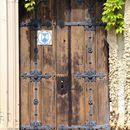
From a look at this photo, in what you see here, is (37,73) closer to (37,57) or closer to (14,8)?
(37,57)

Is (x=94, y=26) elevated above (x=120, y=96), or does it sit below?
above

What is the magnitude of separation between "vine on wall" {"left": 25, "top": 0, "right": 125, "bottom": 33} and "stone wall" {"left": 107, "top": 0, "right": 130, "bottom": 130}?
69mm

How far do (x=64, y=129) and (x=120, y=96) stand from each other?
841mm

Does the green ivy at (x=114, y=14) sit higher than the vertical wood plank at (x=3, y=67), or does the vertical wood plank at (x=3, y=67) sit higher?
the green ivy at (x=114, y=14)

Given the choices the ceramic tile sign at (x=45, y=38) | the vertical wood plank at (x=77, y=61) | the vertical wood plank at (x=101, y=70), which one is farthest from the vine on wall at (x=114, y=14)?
the ceramic tile sign at (x=45, y=38)

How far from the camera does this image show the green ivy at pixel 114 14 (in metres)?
5.93

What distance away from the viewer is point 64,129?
20.4 ft

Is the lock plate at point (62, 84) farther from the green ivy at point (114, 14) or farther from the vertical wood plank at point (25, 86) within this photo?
the green ivy at point (114, 14)

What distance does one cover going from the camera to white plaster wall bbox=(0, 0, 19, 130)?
19.8 ft

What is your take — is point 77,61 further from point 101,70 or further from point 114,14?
point 114,14

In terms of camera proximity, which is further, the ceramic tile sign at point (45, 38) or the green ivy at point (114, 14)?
the ceramic tile sign at point (45, 38)

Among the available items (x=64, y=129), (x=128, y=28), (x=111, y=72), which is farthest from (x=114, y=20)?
(x=64, y=129)

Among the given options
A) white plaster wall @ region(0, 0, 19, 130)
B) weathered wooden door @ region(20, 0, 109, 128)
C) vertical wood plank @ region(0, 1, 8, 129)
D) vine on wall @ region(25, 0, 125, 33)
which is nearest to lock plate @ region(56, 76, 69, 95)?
weathered wooden door @ region(20, 0, 109, 128)

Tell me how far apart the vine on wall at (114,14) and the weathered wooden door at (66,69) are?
25 centimetres
